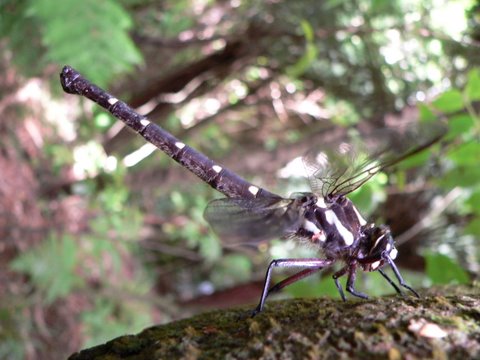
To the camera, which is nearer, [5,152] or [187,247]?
[5,152]

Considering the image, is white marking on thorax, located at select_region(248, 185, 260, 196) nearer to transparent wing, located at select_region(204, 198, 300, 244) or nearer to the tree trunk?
transparent wing, located at select_region(204, 198, 300, 244)

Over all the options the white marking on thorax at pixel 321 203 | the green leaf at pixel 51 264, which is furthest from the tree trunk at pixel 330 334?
the green leaf at pixel 51 264

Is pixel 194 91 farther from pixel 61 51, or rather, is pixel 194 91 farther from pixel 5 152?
A: pixel 61 51

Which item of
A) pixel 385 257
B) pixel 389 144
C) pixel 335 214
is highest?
pixel 389 144

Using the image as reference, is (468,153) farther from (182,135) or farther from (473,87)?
(182,135)

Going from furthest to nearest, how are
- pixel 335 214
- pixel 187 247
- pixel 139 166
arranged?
pixel 187 247 < pixel 139 166 < pixel 335 214

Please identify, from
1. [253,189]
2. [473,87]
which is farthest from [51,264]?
[473,87]

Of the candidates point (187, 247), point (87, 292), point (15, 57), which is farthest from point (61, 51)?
point (187, 247)

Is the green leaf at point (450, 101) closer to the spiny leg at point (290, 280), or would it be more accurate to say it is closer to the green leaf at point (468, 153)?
the green leaf at point (468, 153)
